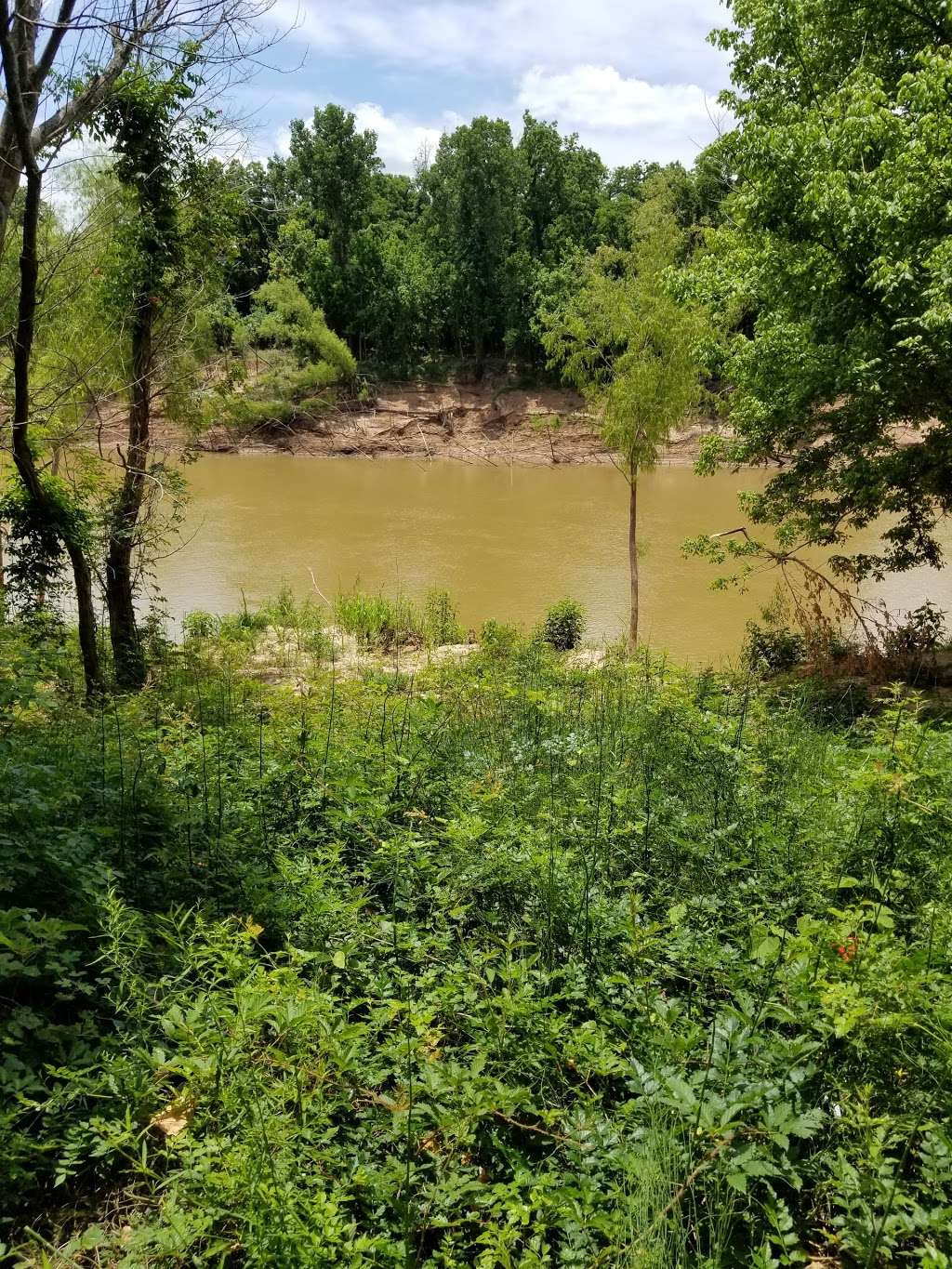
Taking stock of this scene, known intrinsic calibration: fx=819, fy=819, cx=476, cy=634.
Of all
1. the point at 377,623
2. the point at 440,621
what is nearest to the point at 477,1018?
the point at 377,623

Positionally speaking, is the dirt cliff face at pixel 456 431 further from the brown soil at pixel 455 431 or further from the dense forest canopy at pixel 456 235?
the dense forest canopy at pixel 456 235

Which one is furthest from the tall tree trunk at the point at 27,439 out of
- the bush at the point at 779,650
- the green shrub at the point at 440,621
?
the bush at the point at 779,650

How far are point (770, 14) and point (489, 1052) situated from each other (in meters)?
9.42

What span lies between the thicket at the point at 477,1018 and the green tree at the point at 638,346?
832 centimetres

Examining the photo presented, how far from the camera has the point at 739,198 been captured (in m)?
7.90

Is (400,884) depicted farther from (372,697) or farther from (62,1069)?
(372,697)

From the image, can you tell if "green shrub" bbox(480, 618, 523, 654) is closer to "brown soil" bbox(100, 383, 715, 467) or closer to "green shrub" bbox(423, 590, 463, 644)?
"green shrub" bbox(423, 590, 463, 644)

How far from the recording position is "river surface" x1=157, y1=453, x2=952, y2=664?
15117 millimetres

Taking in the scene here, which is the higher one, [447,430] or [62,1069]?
[447,430]

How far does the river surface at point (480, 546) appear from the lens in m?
15.1

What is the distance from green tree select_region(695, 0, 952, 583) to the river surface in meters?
3.89

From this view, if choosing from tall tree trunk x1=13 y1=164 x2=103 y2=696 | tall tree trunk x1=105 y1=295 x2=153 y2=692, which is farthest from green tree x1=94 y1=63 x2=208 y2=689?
tall tree trunk x1=13 y1=164 x2=103 y2=696

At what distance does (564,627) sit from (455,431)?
30606 mm

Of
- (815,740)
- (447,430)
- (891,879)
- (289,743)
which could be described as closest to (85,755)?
(289,743)
